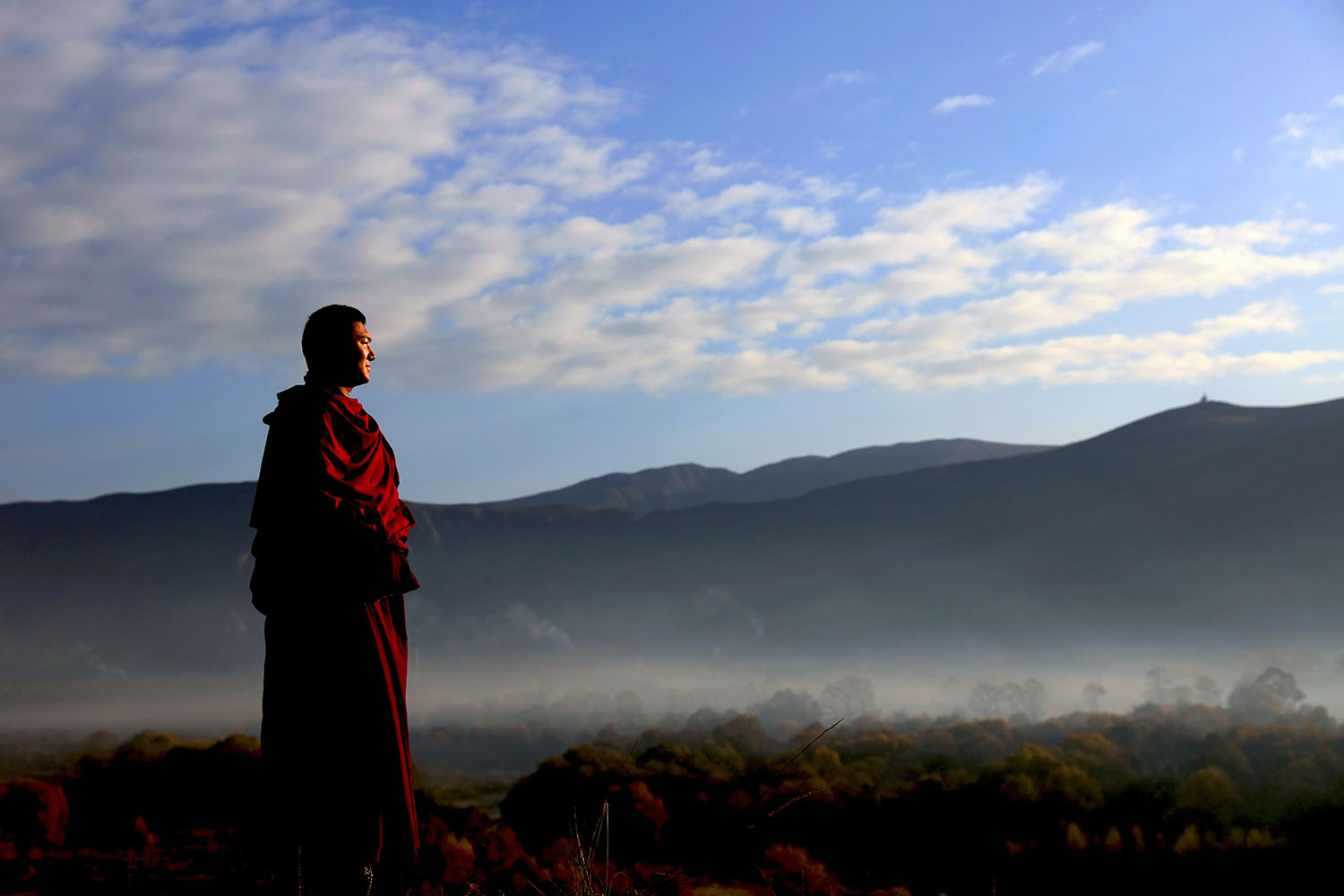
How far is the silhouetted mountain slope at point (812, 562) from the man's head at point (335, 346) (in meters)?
132

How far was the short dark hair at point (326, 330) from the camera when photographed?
5.23 m

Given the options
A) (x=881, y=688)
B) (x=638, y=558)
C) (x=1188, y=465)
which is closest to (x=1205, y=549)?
(x=1188, y=465)

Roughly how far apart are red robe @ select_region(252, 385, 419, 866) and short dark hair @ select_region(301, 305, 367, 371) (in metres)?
0.25

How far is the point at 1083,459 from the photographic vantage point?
15400 cm

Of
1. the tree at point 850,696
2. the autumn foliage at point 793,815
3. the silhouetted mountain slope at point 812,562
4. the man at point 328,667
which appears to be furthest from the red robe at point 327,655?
the silhouetted mountain slope at point 812,562

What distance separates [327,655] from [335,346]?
151 cm

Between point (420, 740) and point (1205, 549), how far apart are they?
9485cm

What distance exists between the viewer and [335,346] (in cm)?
523

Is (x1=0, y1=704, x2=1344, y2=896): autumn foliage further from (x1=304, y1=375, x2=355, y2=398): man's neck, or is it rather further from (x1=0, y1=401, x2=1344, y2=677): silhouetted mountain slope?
(x1=0, y1=401, x2=1344, y2=677): silhouetted mountain slope

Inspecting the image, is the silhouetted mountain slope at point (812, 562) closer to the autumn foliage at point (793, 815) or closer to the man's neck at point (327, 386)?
the autumn foliage at point (793, 815)

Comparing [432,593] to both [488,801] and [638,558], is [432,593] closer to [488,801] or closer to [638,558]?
[638,558]

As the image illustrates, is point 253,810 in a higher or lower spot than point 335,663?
lower

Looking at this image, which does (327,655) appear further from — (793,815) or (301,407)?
(793,815)

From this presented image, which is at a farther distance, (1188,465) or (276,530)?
(1188,465)
